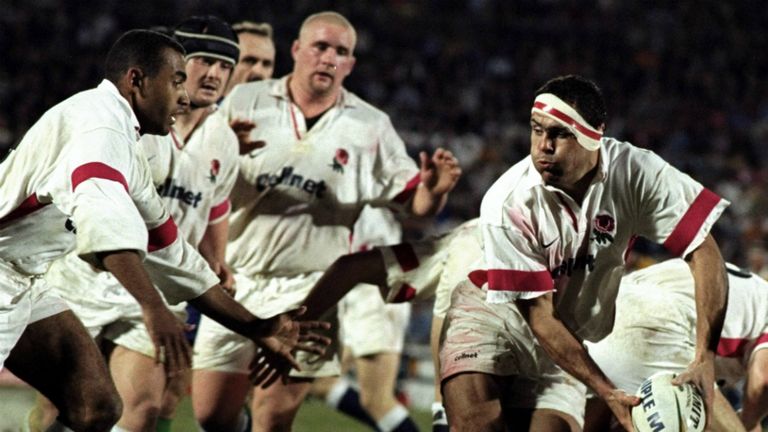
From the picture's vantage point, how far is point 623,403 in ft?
15.8

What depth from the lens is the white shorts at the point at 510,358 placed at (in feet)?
17.6

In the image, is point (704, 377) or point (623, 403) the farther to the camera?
point (704, 377)

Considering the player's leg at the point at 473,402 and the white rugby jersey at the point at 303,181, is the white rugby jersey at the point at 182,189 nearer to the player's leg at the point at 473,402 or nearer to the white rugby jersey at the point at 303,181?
the white rugby jersey at the point at 303,181

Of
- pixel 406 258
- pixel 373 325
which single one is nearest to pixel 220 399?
pixel 406 258

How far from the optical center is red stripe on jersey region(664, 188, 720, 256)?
202 inches

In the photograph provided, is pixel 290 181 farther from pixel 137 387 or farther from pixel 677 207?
pixel 677 207

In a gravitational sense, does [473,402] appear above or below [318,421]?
above

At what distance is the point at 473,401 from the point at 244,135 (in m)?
2.48

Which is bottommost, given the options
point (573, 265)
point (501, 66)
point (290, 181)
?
point (501, 66)

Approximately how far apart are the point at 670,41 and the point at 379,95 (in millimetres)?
5696

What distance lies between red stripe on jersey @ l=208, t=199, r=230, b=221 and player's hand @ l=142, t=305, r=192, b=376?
7.93 feet

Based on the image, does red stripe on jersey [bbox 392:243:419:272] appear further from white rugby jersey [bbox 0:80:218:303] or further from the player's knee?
the player's knee

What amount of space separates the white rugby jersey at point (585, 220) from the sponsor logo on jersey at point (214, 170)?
1.93m

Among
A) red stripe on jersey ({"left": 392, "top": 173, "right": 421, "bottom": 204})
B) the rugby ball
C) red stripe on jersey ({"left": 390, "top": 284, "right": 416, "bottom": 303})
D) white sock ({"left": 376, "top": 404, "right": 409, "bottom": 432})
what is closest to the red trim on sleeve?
the rugby ball
